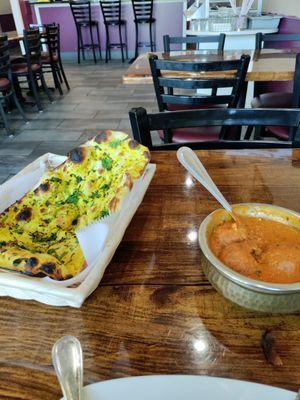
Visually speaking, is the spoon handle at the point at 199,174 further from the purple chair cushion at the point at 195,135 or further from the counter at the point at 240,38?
the counter at the point at 240,38

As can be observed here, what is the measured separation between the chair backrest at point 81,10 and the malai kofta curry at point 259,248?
709 cm

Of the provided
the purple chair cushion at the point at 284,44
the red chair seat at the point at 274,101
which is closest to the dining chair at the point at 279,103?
the red chair seat at the point at 274,101

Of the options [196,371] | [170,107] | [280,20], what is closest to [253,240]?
[196,371]

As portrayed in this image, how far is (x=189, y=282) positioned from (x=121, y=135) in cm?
34

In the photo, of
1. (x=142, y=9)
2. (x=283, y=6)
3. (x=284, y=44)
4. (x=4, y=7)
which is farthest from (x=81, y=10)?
(x=4, y=7)

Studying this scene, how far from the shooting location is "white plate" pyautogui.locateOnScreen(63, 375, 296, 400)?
1.13 feet

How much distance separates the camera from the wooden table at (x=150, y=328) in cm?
40

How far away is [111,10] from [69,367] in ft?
23.9

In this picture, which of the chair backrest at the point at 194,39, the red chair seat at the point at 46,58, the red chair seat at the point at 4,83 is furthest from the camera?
the red chair seat at the point at 46,58

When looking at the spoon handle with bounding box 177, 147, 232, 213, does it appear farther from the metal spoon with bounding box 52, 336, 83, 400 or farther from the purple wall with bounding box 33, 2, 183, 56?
the purple wall with bounding box 33, 2, 183, 56

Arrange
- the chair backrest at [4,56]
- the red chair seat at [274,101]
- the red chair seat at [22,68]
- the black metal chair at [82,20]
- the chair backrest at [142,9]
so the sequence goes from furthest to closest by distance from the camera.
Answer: the black metal chair at [82,20], the chair backrest at [142,9], the red chair seat at [22,68], the chair backrest at [4,56], the red chair seat at [274,101]

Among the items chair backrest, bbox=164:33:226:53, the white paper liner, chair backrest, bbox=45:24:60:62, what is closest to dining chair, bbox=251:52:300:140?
chair backrest, bbox=164:33:226:53

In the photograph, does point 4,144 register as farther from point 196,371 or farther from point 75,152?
point 196,371

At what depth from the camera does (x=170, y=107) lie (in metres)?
2.09
